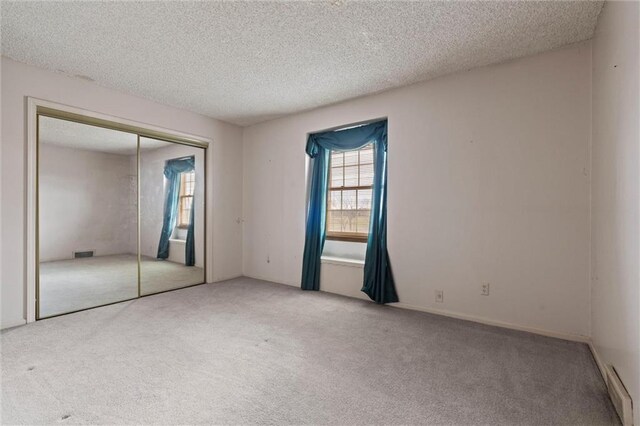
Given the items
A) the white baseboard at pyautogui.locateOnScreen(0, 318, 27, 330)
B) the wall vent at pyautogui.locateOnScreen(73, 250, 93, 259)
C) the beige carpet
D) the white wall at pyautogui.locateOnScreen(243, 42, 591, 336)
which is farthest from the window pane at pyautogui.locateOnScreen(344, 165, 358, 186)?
the white baseboard at pyautogui.locateOnScreen(0, 318, 27, 330)

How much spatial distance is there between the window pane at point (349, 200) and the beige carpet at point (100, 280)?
8.54 feet

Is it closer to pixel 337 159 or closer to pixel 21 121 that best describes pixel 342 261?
pixel 337 159

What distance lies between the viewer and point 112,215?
12.8 ft

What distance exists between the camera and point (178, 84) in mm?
3525

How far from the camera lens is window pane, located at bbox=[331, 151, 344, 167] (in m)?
4.42

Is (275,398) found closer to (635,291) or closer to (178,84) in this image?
(635,291)

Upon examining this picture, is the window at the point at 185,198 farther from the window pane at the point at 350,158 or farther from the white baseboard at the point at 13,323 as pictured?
the window pane at the point at 350,158

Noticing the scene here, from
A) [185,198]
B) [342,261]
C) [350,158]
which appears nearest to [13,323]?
[185,198]

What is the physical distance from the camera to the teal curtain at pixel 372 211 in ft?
12.0

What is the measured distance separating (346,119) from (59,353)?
382 cm

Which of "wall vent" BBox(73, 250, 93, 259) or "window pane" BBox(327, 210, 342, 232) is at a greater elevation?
"window pane" BBox(327, 210, 342, 232)

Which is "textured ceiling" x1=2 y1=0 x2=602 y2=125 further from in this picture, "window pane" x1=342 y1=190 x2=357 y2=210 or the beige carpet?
the beige carpet

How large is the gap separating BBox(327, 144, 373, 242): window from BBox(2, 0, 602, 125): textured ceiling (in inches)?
40.2

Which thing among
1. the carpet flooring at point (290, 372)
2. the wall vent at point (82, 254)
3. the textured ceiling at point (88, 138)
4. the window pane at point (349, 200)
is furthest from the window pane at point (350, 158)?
the wall vent at point (82, 254)
